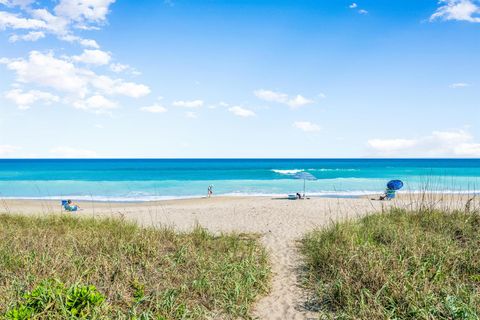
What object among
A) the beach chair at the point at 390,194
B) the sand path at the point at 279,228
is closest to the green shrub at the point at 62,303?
the sand path at the point at 279,228

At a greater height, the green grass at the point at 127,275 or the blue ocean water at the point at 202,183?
the green grass at the point at 127,275

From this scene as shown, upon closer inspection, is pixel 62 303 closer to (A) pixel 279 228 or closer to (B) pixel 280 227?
(A) pixel 279 228

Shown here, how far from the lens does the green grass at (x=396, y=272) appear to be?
4973 mm

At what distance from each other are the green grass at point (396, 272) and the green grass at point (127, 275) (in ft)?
4.15

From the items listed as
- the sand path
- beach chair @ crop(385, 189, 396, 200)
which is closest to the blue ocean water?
beach chair @ crop(385, 189, 396, 200)

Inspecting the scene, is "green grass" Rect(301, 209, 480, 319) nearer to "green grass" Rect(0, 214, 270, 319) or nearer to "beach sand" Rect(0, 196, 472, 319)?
"beach sand" Rect(0, 196, 472, 319)

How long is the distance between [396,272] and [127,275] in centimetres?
434

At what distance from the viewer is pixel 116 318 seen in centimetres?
479

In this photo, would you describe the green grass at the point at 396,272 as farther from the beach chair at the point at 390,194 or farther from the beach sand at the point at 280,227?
the beach chair at the point at 390,194

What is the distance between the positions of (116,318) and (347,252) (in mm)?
4163

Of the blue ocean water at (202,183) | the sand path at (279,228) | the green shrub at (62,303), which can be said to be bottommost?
the blue ocean water at (202,183)

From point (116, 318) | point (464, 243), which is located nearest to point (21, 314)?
point (116, 318)

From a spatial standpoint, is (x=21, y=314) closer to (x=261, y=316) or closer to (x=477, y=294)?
(x=261, y=316)

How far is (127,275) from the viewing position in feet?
19.7
